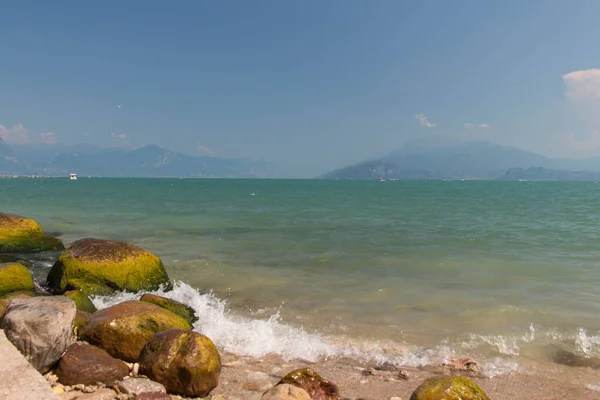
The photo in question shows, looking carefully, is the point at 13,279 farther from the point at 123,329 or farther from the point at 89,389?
the point at 89,389

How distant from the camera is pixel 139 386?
5262mm

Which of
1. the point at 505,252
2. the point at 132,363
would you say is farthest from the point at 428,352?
the point at 505,252

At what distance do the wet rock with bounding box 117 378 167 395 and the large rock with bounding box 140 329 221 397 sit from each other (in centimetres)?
18

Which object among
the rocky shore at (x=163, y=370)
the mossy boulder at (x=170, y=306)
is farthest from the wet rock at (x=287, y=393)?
the mossy boulder at (x=170, y=306)

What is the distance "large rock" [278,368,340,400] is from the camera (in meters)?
5.47

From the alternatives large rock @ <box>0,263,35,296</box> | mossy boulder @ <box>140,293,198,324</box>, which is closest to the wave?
mossy boulder @ <box>140,293,198,324</box>

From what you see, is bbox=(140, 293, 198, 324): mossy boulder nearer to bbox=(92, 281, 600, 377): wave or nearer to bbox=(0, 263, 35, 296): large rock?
bbox=(92, 281, 600, 377): wave

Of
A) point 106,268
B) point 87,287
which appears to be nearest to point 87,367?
point 87,287

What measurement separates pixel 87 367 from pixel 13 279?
488cm

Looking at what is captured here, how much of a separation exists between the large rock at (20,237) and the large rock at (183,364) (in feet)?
38.0

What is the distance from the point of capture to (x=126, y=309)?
6836 mm

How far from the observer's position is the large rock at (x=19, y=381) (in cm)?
392

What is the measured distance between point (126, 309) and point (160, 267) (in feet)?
14.8

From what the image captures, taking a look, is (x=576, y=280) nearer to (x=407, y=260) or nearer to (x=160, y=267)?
Answer: (x=407, y=260)
